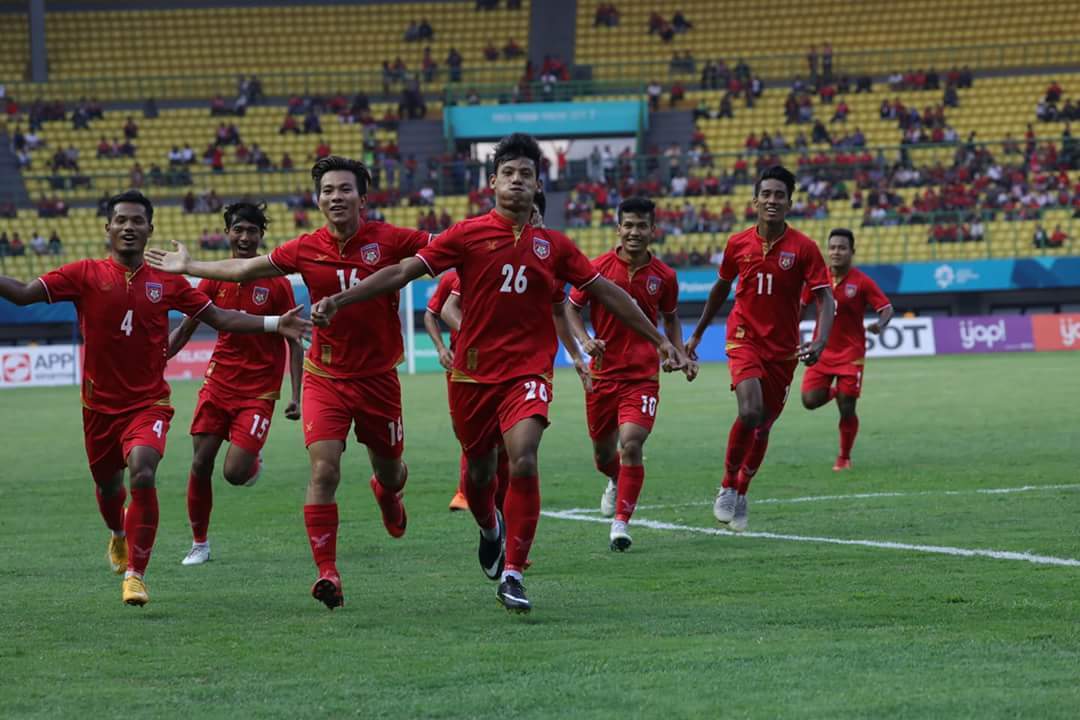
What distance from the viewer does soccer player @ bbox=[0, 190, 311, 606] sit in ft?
29.1

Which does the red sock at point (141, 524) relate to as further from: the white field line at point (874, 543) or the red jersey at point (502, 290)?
the white field line at point (874, 543)

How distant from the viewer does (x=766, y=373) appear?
11969 millimetres

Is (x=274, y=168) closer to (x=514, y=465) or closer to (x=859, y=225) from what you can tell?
(x=859, y=225)

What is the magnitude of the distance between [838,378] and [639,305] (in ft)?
19.1

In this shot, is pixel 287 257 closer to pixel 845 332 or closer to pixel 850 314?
pixel 845 332

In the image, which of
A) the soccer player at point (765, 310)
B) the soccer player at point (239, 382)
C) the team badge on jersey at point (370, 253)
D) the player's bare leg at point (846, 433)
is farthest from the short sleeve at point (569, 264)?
the player's bare leg at point (846, 433)

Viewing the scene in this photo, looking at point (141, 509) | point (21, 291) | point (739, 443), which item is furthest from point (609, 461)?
point (21, 291)

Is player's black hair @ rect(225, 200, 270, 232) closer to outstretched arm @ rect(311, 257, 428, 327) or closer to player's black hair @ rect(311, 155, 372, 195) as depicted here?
player's black hair @ rect(311, 155, 372, 195)

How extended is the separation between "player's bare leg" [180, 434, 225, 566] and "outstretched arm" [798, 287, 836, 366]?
14.1ft

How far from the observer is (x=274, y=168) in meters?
52.4

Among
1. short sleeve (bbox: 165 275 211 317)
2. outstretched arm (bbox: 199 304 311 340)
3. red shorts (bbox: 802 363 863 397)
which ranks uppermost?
short sleeve (bbox: 165 275 211 317)

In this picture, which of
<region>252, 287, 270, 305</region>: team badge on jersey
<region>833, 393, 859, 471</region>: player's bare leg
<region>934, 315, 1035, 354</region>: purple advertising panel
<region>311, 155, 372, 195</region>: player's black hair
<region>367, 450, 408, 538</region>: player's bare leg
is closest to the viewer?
<region>311, 155, 372, 195</region>: player's black hair

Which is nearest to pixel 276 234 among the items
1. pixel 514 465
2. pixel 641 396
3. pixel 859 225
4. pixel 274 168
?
pixel 274 168

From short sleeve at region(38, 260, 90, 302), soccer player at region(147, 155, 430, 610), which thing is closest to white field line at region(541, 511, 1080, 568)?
soccer player at region(147, 155, 430, 610)
